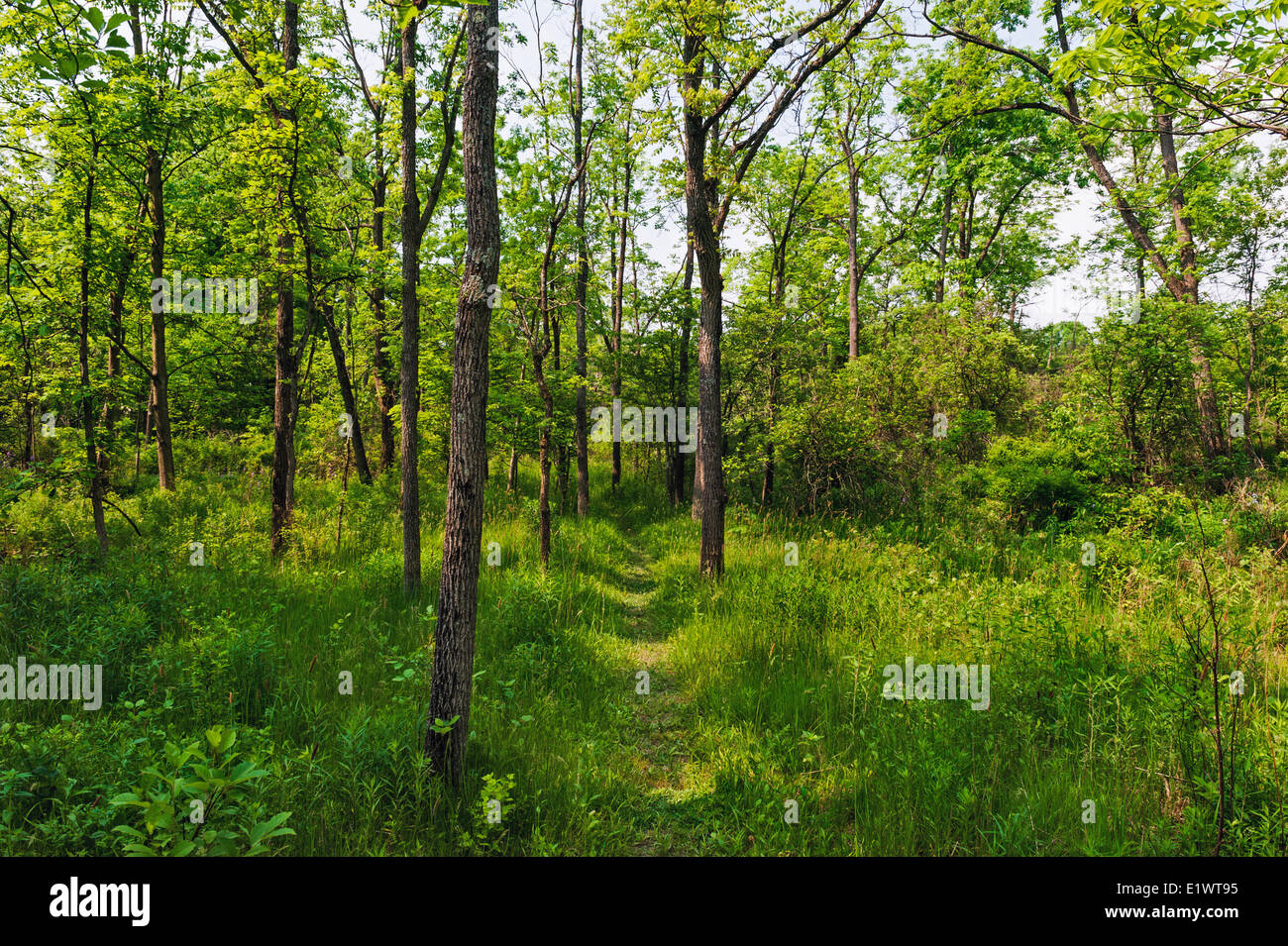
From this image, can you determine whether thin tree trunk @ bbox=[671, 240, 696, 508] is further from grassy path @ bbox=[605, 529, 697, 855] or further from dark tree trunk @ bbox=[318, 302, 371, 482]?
dark tree trunk @ bbox=[318, 302, 371, 482]

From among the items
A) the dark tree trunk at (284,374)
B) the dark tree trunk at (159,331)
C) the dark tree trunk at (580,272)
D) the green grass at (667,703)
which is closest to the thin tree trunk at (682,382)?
the dark tree trunk at (580,272)

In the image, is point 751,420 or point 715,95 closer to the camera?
point 715,95

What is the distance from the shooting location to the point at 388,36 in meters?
12.0

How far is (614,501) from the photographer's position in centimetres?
1622

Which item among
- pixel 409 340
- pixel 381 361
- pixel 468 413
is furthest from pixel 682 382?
pixel 468 413

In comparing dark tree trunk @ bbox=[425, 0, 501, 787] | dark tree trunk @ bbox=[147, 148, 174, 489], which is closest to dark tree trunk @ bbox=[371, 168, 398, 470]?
dark tree trunk @ bbox=[147, 148, 174, 489]

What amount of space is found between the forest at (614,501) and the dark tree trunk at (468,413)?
0.10ft

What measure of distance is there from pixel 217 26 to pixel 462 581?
9885 mm

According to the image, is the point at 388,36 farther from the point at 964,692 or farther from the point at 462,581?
the point at 964,692

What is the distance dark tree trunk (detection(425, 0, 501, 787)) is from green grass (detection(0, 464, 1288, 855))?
46cm

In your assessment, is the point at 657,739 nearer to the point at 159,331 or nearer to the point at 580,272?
the point at 580,272

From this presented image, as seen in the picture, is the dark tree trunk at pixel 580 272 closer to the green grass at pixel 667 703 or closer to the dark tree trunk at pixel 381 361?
the dark tree trunk at pixel 381 361
